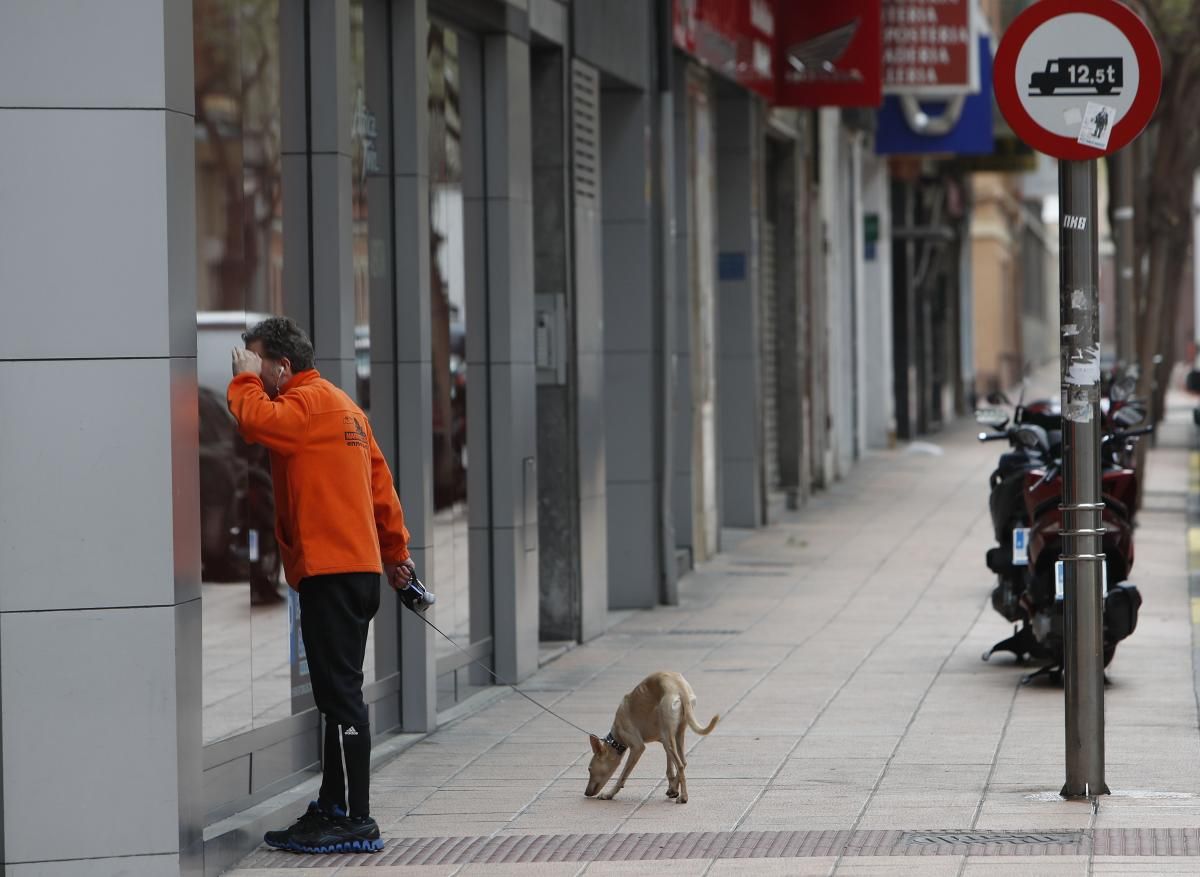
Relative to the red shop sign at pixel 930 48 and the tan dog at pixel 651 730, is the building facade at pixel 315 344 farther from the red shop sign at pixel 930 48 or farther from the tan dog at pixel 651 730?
the red shop sign at pixel 930 48

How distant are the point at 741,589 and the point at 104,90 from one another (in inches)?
368

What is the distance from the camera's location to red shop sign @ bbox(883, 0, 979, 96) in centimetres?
2431

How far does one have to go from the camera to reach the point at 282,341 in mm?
7340

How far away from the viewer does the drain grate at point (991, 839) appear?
725 centimetres

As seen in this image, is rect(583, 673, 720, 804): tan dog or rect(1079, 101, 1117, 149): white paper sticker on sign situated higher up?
rect(1079, 101, 1117, 149): white paper sticker on sign

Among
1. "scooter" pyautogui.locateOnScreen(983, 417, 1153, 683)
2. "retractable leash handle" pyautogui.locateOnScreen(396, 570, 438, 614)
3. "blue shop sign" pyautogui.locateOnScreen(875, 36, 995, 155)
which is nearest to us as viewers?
"retractable leash handle" pyautogui.locateOnScreen(396, 570, 438, 614)

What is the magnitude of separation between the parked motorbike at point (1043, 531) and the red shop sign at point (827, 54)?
7.62m

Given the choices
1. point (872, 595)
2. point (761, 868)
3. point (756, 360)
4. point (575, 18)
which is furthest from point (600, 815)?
point (756, 360)

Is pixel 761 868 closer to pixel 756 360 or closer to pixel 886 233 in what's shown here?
pixel 756 360

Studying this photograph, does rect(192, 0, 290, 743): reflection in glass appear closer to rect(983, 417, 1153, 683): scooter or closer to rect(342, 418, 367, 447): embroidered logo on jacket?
rect(342, 418, 367, 447): embroidered logo on jacket

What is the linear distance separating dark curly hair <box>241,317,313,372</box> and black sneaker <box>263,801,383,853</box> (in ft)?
4.98

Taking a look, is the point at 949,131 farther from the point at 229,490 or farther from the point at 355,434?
the point at 355,434

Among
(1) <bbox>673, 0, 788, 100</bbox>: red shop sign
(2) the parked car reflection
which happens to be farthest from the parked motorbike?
(1) <bbox>673, 0, 788, 100</bbox>: red shop sign

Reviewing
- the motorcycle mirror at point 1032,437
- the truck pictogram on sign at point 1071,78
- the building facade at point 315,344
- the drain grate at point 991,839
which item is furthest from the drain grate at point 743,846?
the motorcycle mirror at point 1032,437
